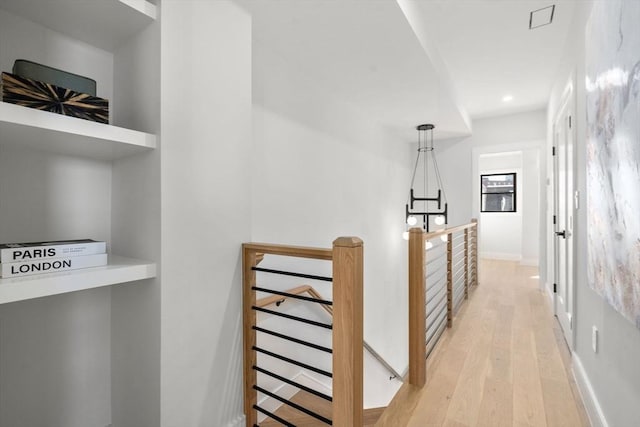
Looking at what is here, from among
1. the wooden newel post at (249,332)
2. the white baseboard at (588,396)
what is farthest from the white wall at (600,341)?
the wooden newel post at (249,332)

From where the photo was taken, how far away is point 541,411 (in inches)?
68.3

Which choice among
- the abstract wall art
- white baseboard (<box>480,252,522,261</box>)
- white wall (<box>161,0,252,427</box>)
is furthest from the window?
white wall (<box>161,0,252,427</box>)

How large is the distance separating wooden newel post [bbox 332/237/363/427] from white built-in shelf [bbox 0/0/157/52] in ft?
4.07

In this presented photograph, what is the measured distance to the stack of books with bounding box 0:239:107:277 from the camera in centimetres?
97

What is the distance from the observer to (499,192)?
7504 mm

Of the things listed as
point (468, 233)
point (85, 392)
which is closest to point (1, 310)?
point (85, 392)

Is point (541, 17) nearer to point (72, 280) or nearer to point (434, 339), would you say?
point (434, 339)

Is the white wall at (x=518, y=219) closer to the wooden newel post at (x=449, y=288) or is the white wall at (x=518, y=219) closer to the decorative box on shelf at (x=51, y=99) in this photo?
the wooden newel post at (x=449, y=288)

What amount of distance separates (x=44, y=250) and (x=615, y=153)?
2100 millimetres

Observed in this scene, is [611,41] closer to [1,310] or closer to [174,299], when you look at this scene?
[174,299]

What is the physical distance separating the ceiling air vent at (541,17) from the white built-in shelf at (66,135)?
9.63 feet

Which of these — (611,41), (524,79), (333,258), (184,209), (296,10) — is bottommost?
(333,258)

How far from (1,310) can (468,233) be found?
441 cm

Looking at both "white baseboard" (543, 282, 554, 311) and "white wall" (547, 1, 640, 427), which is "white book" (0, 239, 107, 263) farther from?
"white baseboard" (543, 282, 554, 311)
